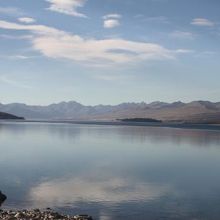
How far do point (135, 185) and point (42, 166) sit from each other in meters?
18.5

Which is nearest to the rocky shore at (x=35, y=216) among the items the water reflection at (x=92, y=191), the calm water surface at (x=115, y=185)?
the calm water surface at (x=115, y=185)

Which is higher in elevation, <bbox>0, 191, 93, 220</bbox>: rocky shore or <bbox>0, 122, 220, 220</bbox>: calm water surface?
<bbox>0, 191, 93, 220</bbox>: rocky shore

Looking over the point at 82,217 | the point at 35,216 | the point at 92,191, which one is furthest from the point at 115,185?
the point at 35,216

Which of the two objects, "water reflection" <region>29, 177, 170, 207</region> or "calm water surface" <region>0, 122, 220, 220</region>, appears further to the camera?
"water reflection" <region>29, 177, 170, 207</region>

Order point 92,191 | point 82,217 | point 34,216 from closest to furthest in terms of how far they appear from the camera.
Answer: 1. point 34,216
2. point 82,217
3. point 92,191

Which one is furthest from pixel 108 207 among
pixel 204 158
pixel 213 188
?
pixel 204 158

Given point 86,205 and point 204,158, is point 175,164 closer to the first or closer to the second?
point 204,158

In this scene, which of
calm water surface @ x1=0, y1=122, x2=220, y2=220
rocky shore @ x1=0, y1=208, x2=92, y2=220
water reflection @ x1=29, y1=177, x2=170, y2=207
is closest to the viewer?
rocky shore @ x1=0, y1=208, x2=92, y2=220

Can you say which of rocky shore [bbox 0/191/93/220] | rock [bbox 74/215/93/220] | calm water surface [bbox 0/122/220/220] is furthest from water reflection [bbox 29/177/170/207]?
rock [bbox 74/215/93/220]

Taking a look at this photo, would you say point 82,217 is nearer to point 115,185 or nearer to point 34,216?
point 34,216

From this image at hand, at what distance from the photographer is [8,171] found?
2176 inches

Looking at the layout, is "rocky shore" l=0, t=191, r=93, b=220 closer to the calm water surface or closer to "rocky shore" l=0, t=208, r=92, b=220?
"rocky shore" l=0, t=208, r=92, b=220

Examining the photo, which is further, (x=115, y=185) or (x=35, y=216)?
(x=115, y=185)

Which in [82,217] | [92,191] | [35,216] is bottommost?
[92,191]
